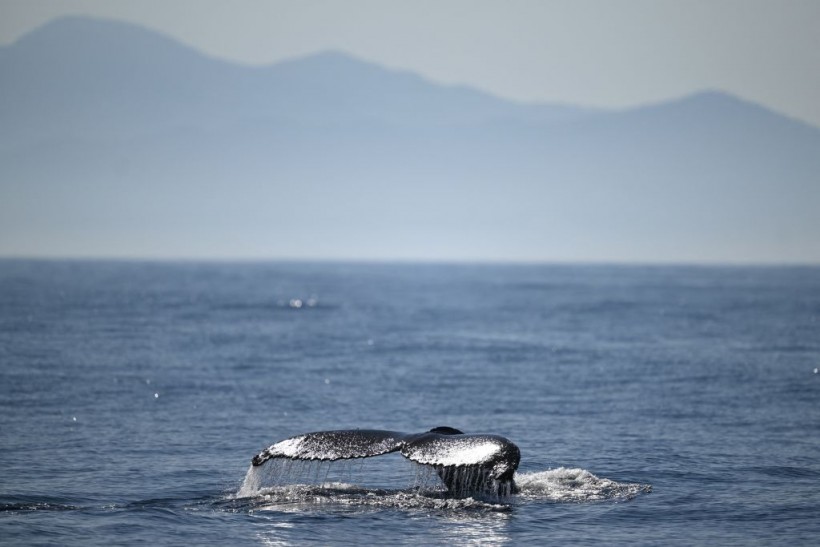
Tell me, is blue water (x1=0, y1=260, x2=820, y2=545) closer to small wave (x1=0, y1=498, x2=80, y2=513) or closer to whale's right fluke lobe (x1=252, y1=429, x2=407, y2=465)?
small wave (x1=0, y1=498, x2=80, y2=513)

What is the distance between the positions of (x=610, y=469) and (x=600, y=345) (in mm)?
25735

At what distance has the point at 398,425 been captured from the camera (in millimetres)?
24562

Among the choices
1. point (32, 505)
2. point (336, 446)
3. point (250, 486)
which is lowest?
point (32, 505)

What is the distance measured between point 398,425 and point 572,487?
7.62 meters

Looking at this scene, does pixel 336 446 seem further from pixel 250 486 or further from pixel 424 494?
pixel 250 486

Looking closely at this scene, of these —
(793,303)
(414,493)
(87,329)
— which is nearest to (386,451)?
(414,493)

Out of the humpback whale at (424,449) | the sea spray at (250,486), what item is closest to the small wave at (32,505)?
the sea spray at (250,486)

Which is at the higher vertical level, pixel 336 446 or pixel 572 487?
pixel 336 446

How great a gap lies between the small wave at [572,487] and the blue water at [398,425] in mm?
63

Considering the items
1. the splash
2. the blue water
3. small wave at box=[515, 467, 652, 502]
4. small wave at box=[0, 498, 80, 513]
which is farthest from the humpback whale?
small wave at box=[0, 498, 80, 513]

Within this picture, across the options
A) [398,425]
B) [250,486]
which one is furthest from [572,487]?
[398,425]

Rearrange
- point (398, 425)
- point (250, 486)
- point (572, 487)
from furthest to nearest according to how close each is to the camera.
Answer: point (398, 425)
point (572, 487)
point (250, 486)

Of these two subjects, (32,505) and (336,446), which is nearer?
(336,446)

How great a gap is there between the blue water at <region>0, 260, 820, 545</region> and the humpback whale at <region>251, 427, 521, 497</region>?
88 centimetres
